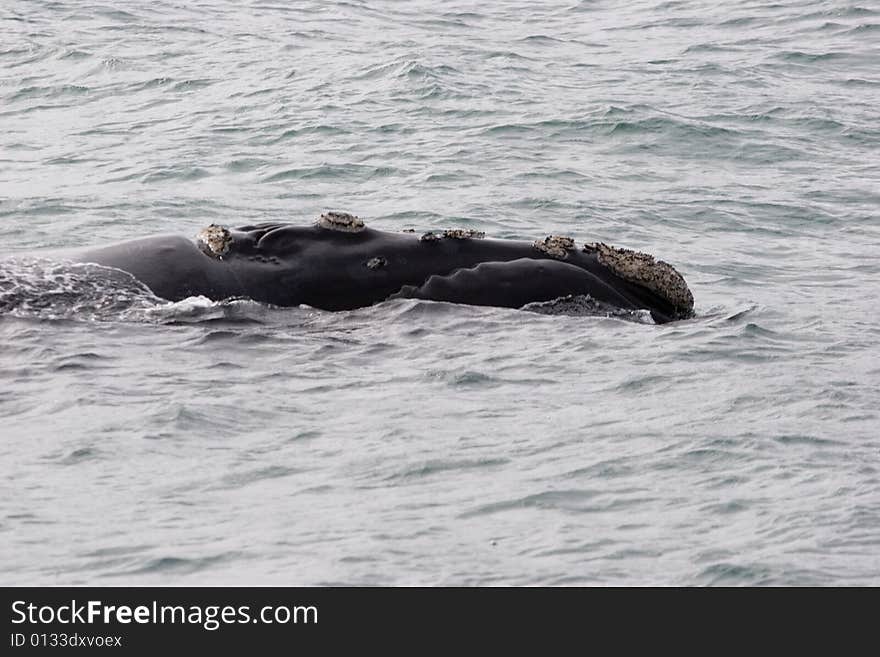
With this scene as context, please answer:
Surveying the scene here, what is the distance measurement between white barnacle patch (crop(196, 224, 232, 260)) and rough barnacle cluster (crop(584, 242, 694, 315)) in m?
3.19

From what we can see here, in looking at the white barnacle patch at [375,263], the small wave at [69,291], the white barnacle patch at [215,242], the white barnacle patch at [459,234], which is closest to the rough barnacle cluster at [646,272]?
the white barnacle patch at [459,234]

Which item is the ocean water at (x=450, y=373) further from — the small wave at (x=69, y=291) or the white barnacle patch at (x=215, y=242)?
the white barnacle patch at (x=215, y=242)

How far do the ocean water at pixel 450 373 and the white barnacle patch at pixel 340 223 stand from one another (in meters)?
0.73

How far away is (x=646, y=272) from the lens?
1455cm

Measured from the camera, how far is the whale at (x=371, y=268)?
13.8m

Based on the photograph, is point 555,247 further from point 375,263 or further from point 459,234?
point 375,263

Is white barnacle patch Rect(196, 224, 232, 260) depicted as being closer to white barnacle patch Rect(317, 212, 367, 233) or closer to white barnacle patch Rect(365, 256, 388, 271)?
white barnacle patch Rect(317, 212, 367, 233)

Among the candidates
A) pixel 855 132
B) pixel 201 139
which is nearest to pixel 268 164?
pixel 201 139

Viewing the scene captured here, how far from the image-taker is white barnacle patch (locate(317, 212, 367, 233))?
14.1m

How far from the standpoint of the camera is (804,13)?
36.5 m

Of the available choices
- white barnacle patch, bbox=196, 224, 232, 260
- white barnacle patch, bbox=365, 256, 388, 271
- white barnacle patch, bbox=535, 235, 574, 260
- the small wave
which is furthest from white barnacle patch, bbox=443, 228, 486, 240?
the small wave

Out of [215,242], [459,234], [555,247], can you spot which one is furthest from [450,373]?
[215,242]
